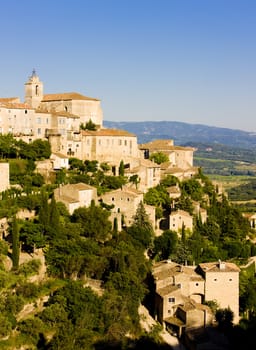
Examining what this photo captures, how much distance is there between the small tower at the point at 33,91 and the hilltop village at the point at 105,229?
0.35ft

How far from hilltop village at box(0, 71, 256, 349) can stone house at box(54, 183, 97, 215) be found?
0.08 meters

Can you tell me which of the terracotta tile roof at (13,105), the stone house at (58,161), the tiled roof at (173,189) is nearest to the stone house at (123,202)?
the tiled roof at (173,189)

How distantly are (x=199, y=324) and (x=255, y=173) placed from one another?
170827mm

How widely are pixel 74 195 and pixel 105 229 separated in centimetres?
385

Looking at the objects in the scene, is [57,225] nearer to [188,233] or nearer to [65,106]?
[188,233]

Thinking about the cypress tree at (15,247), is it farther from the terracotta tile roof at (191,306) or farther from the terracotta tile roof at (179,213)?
the terracotta tile roof at (179,213)

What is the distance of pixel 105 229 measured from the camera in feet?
125

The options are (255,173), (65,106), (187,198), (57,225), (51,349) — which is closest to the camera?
(51,349)

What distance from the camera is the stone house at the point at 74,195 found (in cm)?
3947

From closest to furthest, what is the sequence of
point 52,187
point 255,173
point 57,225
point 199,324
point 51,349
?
1. point 51,349
2. point 199,324
3. point 57,225
4. point 52,187
5. point 255,173

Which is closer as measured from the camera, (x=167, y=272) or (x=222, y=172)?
(x=167, y=272)

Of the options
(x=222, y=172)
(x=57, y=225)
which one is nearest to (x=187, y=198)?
(x=57, y=225)

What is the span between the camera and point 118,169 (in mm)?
49156

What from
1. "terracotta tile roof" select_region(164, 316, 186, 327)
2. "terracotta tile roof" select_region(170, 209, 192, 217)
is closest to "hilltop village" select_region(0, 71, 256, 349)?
"terracotta tile roof" select_region(164, 316, 186, 327)
